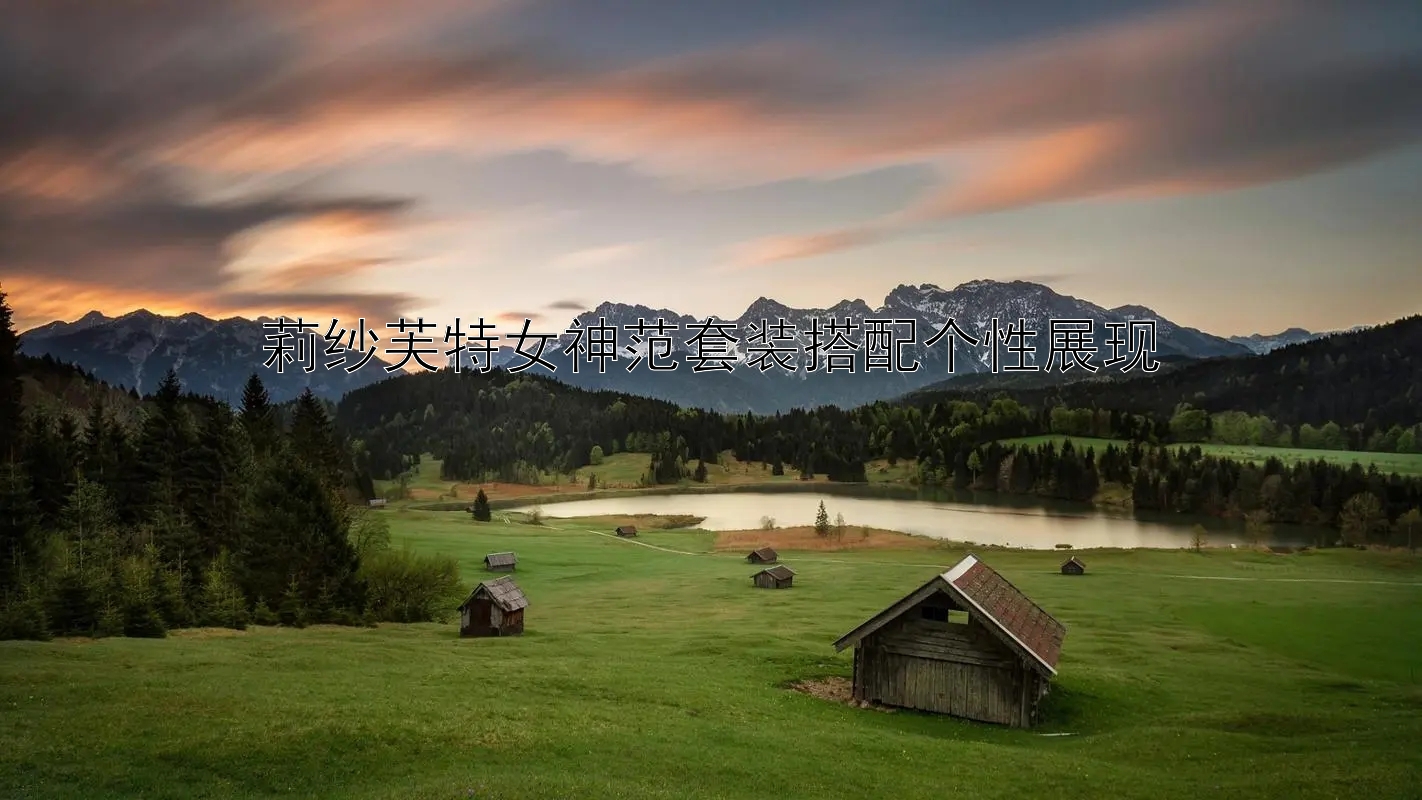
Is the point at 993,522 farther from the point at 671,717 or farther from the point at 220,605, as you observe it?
the point at 671,717

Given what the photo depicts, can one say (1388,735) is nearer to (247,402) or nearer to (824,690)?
(824,690)

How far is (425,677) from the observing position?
32.3m

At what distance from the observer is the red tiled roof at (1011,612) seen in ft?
108

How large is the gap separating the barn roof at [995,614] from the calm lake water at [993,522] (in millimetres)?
91374

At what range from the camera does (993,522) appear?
158 m

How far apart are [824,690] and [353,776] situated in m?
21.4

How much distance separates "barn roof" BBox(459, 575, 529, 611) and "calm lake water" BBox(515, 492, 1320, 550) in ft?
298

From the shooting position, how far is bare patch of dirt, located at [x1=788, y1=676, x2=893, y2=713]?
34.9 metres

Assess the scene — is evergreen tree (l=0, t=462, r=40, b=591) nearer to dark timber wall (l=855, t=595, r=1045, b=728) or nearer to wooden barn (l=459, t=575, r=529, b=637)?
wooden barn (l=459, t=575, r=529, b=637)

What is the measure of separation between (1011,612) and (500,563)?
61050mm

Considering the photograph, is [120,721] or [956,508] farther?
Result: [956,508]

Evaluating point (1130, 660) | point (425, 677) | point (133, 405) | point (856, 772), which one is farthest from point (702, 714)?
point (133, 405)

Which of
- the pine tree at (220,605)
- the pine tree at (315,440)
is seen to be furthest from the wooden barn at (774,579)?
the pine tree at (220,605)

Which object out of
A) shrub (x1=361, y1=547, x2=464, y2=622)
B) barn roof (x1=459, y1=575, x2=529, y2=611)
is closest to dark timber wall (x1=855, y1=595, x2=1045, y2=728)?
barn roof (x1=459, y1=575, x2=529, y2=611)
